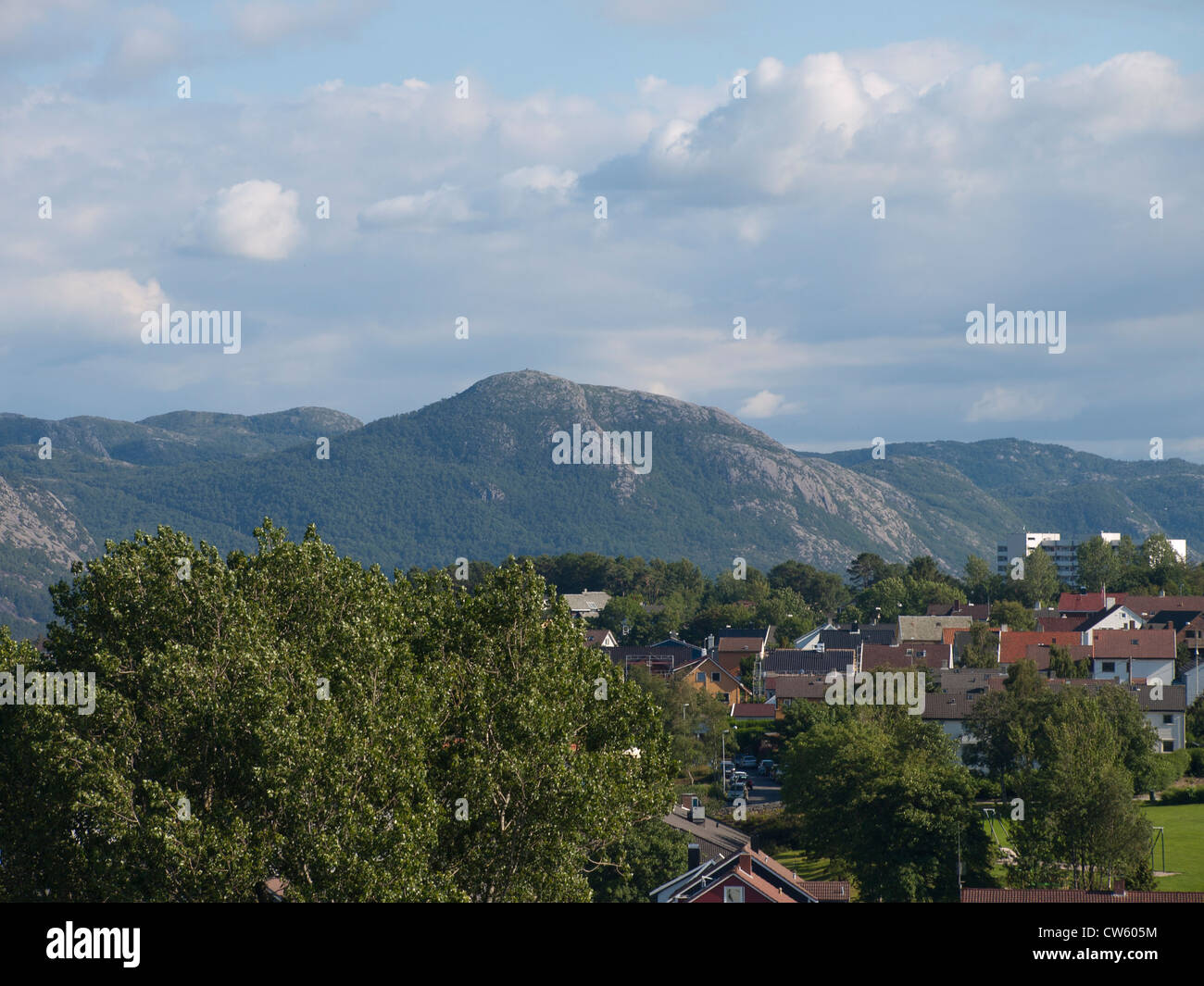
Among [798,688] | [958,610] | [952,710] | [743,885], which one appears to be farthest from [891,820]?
[958,610]

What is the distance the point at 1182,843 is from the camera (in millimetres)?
60188

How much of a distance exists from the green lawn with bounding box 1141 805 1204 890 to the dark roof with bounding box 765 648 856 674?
1767 inches

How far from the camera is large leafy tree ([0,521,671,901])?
88.0 feet

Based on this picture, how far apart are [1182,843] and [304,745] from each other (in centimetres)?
5007

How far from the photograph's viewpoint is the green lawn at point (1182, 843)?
52.9 metres

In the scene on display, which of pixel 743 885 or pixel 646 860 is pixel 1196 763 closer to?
pixel 646 860

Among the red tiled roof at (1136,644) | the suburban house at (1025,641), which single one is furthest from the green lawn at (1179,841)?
the suburban house at (1025,641)

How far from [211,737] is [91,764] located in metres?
2.64

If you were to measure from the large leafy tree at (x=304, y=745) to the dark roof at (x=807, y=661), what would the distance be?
82.6 m

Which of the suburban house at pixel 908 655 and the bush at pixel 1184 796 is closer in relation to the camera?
the bush at pixel 1184 796

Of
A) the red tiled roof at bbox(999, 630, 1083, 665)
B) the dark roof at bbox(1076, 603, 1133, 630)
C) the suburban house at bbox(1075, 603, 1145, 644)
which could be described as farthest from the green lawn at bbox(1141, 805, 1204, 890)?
the suburban house at bbox(1075, 603, 1145, 644)

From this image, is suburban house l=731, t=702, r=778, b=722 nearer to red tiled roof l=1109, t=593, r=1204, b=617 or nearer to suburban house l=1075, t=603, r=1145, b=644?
suburban house l=1075, t=603, r=1145, b=644

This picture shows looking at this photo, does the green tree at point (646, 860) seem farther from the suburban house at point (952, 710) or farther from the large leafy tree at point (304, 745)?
the suburban house at point (952, 710)
